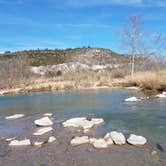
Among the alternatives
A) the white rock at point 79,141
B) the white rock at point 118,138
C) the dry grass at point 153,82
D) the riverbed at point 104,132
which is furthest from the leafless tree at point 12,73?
the white rock at point 118,138

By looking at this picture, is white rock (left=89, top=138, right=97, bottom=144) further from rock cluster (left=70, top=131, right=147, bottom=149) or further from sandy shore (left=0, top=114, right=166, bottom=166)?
sandy shore (left=0, top=114, right=166, bottom=166)

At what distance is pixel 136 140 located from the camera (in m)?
7.77

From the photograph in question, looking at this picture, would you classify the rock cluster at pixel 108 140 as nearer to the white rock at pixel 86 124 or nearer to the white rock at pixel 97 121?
the white rock at pixel 86 124

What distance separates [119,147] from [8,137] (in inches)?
137

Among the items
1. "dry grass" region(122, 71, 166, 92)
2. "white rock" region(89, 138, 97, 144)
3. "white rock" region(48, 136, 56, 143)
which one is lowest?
"white rock" region(48, 136, 56, 143)

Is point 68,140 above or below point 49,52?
below

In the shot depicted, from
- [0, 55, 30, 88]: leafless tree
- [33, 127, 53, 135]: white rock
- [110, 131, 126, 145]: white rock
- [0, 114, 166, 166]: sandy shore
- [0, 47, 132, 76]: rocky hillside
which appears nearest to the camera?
[0, 114, 166, 166]: sandy shore

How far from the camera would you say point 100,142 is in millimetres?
7742

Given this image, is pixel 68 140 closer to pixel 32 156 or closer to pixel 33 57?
pixel 32 156

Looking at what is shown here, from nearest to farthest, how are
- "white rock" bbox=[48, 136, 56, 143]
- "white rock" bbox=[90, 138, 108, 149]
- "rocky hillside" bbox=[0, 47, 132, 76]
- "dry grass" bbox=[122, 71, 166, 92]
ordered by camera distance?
"white rock" bbox=[90, 138, 108, 149], "white rock" bbox=[48, 136, 56, 143], "dry grass" bbox=[122, 71, 166, 92], "rocky hillside" bbox=[0, 47, 132, 76]

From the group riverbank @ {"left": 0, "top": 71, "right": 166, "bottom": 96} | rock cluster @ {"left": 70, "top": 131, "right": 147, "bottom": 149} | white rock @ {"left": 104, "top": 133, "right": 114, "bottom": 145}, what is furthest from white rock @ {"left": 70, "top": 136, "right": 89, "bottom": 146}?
riverbank @ {"left": 0, "top": 71, "right": 166, "bottom": 96}

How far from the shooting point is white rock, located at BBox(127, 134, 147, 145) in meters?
7.66

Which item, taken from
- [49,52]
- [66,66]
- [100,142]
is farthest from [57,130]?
[49,52]

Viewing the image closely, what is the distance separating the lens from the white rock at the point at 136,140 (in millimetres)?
7655
